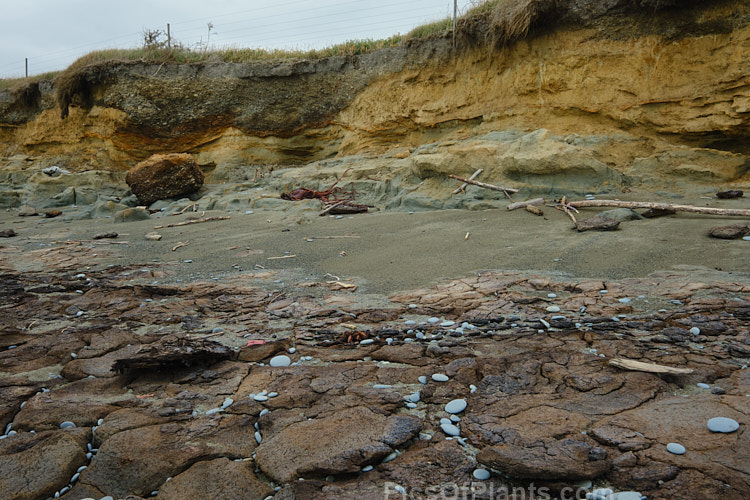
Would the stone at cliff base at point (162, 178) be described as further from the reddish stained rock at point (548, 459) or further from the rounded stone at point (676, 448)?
the rounded stone at point (676, 448)

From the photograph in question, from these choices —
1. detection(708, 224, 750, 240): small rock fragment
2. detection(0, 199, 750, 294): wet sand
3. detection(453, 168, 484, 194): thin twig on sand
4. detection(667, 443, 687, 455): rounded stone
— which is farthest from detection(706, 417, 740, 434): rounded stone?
detection(453, 168, 484, 194): thin twig on sand

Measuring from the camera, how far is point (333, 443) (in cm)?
168

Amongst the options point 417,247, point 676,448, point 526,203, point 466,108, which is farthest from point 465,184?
point 676,448

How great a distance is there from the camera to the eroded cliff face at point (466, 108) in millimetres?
6820

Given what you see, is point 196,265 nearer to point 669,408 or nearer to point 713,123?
point 669,408

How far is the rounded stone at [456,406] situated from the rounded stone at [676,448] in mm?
710

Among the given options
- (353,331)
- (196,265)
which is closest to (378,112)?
(196,265)

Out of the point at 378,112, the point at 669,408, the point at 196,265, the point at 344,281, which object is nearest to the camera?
the point at 669,408

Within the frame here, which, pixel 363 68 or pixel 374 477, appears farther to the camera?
pixel 363 68

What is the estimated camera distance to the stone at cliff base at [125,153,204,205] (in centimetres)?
999

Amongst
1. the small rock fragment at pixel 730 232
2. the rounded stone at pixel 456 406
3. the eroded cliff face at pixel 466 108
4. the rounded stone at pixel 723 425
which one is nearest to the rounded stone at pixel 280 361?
the rounded stone at pixel 456 406

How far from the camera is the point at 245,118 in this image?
1162cm

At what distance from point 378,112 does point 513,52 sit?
3.09m

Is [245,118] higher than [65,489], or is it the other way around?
[245,118]
